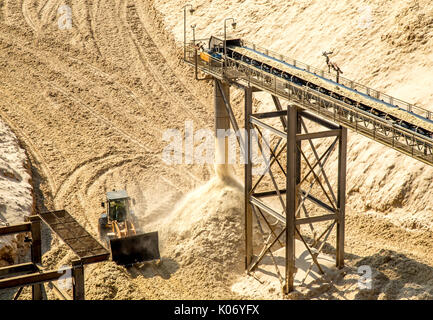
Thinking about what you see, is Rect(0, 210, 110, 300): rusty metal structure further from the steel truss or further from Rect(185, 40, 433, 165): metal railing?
Rect(185, 40, 433, 165): metal railing

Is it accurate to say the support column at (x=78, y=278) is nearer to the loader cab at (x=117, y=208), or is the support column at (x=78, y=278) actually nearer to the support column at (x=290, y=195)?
the support column at (x=290, y=195)

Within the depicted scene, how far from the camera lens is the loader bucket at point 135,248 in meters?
31.8

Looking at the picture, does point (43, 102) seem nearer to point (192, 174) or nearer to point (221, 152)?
point (192, 174)

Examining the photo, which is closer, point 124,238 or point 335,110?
point 335,110

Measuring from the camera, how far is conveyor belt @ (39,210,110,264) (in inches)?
870

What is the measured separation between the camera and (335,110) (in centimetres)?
2725

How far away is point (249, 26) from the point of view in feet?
162

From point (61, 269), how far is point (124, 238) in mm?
9433

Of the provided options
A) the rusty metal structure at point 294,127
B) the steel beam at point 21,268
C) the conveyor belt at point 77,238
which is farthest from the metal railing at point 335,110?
the steel beam at point 21,268

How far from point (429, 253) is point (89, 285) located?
1342cm

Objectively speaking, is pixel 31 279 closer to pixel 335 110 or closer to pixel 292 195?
pixel 292 195

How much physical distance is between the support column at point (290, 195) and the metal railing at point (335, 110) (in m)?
0.76

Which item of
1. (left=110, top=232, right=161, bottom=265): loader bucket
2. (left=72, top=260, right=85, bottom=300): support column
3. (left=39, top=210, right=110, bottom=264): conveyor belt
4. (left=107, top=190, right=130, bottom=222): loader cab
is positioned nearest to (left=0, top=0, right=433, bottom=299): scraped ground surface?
(left=110, top=232, right=161, bottom=265): loader bucket

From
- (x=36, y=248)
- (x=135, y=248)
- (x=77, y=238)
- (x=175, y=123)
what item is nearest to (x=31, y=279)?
(x=77, y=238)
